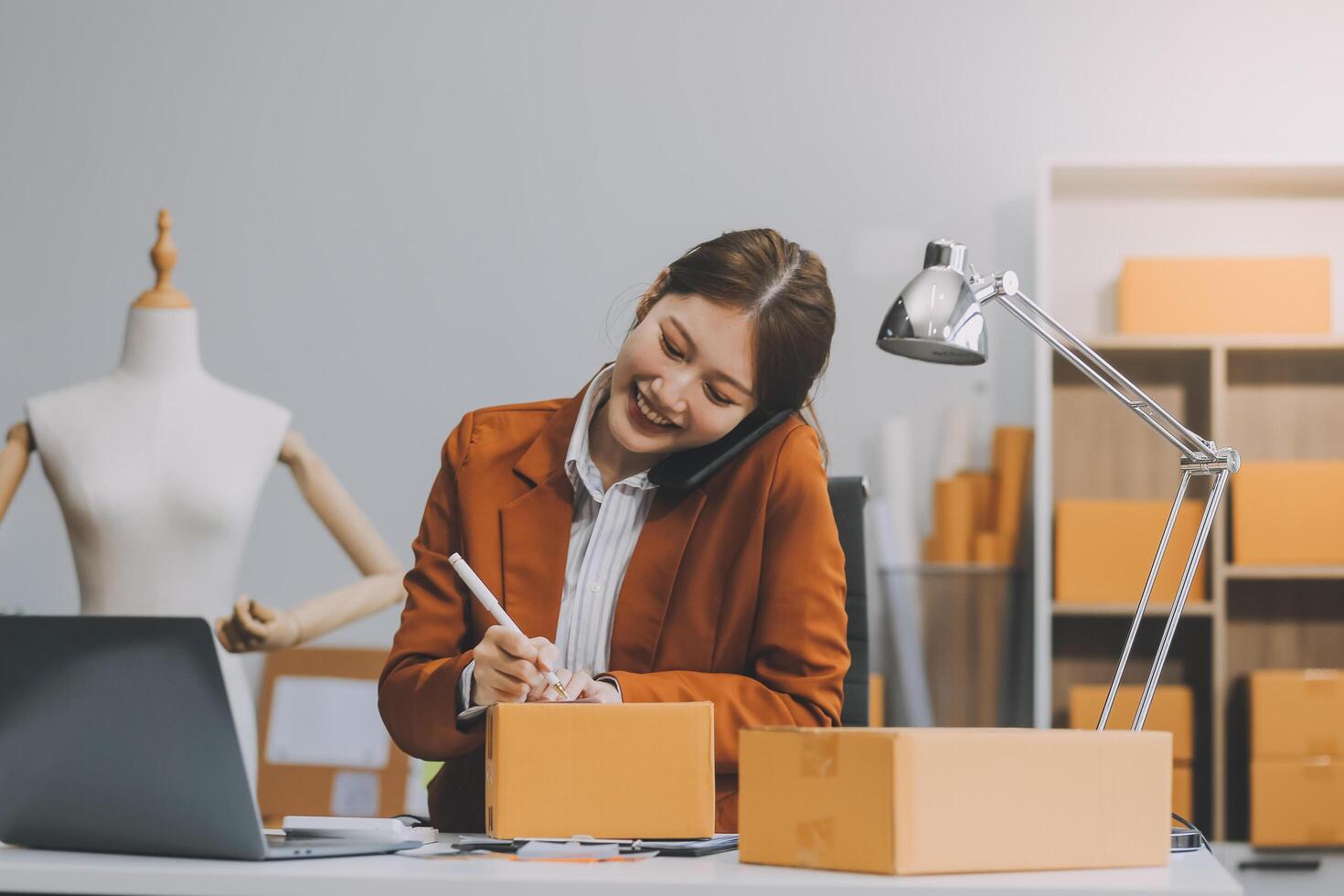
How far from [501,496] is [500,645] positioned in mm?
360

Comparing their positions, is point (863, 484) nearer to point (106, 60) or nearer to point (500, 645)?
point (500, 645)

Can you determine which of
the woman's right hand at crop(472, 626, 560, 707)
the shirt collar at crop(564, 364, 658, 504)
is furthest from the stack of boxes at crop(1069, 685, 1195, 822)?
the woman's right hand at crop(472, 626, 560, 707)

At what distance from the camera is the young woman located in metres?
1.50

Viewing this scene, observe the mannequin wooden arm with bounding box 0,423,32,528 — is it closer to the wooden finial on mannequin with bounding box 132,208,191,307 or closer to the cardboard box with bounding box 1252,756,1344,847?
the wooden finial on mannequin with bounding box 132,208,191,307

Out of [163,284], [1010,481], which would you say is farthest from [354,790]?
[1010,481]

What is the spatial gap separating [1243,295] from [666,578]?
6.87ft

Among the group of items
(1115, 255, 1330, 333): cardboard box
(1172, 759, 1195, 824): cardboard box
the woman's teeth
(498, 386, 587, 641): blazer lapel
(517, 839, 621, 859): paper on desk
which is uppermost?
(1115, 255, 1330, 333): cardboard box

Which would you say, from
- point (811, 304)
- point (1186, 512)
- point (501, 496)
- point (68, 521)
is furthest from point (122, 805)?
point (1186, 512)

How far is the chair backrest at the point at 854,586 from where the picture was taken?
1699 millimetres

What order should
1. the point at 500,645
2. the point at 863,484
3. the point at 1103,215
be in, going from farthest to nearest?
the point at 1103,215, the point at 863,484, the point at 500,645

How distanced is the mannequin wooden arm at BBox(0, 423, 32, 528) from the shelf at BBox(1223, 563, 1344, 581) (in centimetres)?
230

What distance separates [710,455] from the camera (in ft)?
5.15

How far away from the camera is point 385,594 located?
8.60 ft

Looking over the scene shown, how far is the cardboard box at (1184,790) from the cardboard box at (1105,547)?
35 centimetres
